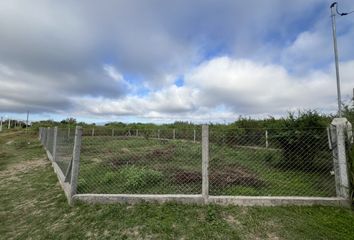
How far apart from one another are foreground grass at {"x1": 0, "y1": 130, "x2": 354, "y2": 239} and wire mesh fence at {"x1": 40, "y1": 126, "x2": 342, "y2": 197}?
0.73 meters

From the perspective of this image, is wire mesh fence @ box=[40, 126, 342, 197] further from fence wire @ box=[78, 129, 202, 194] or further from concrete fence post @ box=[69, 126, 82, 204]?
concrete fence post @ box=[69, 126, 82, 204]

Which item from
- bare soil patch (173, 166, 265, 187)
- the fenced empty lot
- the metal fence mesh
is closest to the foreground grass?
the fenced empty lot

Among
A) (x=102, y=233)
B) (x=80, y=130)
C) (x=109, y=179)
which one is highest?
(x=80, y=130)

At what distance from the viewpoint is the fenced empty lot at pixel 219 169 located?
14.6 ft

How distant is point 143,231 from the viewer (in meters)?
3.18

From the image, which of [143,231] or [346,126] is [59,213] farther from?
[346,126]

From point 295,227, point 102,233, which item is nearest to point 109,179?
point 102,233

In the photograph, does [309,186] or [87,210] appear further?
[309,186]

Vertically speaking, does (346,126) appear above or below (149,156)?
above

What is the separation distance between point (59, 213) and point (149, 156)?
14.8 feet

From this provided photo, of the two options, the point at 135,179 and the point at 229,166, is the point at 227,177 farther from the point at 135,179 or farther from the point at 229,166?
the point at 135,179

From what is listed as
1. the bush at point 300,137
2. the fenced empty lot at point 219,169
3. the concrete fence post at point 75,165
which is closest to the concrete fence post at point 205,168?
the fenced empty lot at point 219,169

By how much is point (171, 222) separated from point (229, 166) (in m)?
3.90

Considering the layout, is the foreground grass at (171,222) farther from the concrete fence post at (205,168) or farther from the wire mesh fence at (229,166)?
the wire mesh fence at (229,166)
